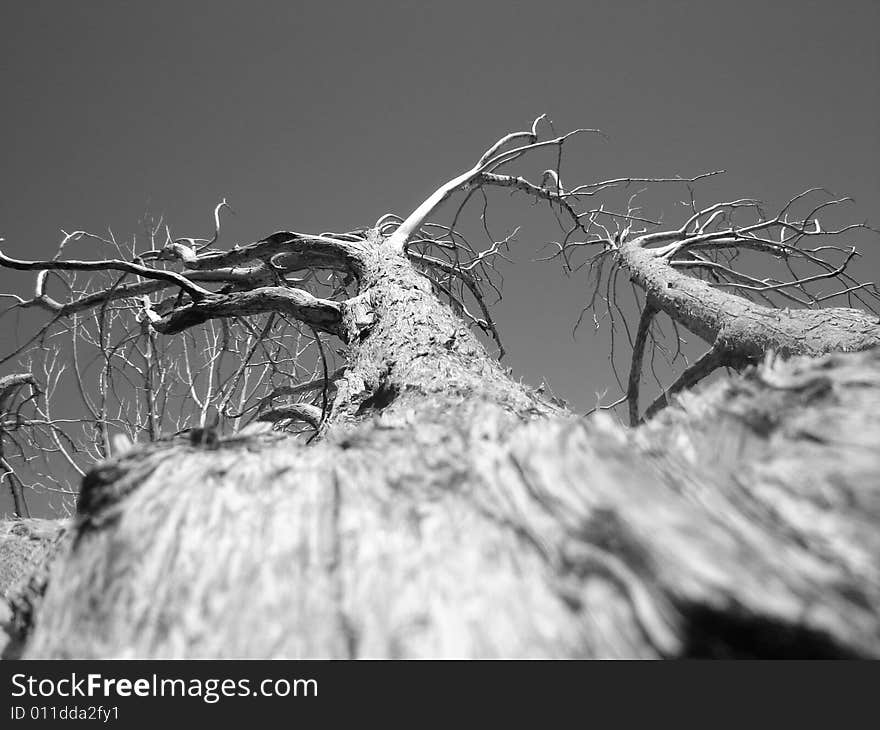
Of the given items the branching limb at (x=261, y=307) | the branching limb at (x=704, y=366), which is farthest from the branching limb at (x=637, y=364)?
the branching limb at (x=261, y=307)

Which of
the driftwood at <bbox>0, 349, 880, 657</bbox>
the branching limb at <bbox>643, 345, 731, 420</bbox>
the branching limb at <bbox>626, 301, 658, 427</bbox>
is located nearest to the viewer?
the driftwood at <bbox>0, 349, 880, 657</bbox>

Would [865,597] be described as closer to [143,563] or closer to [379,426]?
[379,426]

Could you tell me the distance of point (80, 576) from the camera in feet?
2.25

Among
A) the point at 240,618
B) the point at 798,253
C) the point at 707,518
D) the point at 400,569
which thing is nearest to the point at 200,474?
the point at 240,618

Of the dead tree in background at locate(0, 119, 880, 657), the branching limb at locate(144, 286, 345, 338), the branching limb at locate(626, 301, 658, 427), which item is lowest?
the dead tree in background at locate(0, 119, 880, 657)

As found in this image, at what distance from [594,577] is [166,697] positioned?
0.51 m

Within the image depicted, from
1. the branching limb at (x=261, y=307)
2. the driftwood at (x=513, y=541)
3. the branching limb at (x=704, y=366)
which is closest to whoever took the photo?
the driftwood at (x=513, y=541)

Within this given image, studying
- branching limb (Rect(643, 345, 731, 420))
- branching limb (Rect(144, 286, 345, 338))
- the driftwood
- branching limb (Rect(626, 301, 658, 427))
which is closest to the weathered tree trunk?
the driftwood

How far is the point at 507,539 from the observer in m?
0.62

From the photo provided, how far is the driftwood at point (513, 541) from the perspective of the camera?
0.51 metres

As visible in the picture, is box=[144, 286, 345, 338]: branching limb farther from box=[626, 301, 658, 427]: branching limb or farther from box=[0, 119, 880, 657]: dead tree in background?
box=[626, 301, 658, 427]: branching limb

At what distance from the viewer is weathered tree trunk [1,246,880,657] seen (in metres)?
0.51

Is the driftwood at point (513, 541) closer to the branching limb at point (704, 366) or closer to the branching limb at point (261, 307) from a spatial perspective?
the branching limb at point (261, 307)

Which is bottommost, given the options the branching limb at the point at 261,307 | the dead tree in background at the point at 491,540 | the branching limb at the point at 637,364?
the dead tree in background at the point at 491,540
